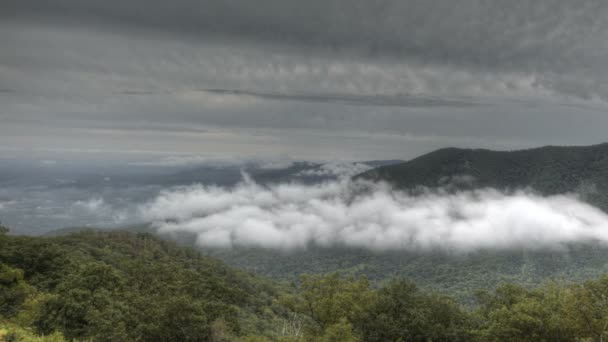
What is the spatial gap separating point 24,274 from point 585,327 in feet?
213

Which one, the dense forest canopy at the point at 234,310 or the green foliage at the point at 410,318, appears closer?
the dense forest canopy at the point at 234,310

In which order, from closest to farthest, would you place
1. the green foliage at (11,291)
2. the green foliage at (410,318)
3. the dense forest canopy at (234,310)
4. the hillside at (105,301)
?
1. the dense forest canopy at (234,310)
2. the hillside at (105,301)
3. the green foliage at (410,318)
4. the green foliage at (11,291)

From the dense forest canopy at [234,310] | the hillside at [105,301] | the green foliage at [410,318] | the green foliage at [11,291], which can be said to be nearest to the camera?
the dense forest canopy at [234,310]

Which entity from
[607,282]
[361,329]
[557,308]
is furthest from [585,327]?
[361,329]

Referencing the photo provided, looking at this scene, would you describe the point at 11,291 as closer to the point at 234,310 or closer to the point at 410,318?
the point at 234,310

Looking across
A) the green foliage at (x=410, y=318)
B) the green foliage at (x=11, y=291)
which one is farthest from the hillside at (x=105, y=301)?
the green foliage at (x=410, y=318)

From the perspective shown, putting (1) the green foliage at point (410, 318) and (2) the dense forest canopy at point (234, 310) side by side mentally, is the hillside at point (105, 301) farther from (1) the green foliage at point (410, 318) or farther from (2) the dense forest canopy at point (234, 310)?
(1) the green foliage at point (410, 318)

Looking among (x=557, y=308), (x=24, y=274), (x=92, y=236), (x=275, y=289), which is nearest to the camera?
(x=557, y=308)

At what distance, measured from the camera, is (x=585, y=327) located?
98.6 feet

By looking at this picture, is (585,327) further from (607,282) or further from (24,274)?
(24,274)

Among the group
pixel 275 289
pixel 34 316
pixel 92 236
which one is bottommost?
pixel 275 289

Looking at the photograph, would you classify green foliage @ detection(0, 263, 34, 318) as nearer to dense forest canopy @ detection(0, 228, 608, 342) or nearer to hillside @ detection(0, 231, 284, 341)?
hillside @ detection(0, 231, 284, 341)

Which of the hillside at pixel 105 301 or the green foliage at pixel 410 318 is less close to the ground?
the hillside at pixel 105 301

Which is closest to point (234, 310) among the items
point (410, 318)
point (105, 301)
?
point (105, 301)
